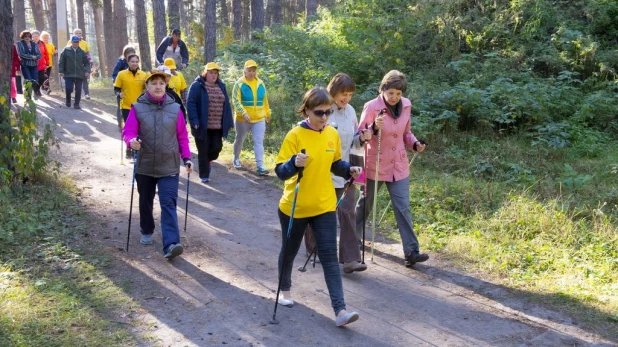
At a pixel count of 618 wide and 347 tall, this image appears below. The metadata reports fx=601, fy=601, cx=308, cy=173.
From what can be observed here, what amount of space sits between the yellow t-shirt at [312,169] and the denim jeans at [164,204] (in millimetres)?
1930

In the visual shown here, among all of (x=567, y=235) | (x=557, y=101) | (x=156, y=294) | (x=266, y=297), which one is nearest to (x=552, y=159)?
(x=557, y=101)

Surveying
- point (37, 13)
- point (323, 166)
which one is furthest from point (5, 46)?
point (37, 13)

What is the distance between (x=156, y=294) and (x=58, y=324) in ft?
3.38

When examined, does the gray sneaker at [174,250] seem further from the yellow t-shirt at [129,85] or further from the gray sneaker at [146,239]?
the yellow t-shirt at [129,85]

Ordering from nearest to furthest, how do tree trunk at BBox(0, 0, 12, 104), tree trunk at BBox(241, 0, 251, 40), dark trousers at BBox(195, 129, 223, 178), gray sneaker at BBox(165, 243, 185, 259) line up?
gray sneaker at BBox(165, 243, 185, 259) → tree trunk at BBox(0, 0, 12, 104) → dark trousers at BBox(195, 129, 223, 178) → tree trunk at BBox(241, 0, 251, 40)

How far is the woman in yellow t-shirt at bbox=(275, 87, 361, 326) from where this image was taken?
5.04 metres

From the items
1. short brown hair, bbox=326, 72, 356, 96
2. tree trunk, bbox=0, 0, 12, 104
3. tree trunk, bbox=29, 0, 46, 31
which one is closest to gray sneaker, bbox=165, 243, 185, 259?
short brown hair, bbox=326, 72, 356, 96

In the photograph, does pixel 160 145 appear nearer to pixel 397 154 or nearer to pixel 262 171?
pixel 397 154

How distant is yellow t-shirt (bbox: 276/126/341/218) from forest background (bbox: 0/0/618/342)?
2356mm

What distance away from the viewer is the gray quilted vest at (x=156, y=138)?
668 centimetres

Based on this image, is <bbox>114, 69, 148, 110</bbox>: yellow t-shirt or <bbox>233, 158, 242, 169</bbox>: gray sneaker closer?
<bbox>114, 69, 148, 110</bbox>: yellow t-shirt

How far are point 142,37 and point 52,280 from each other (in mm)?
17294

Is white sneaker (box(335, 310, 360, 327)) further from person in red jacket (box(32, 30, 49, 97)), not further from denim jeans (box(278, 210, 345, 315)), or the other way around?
person in red jacket (box(32, 30, 49, 97))

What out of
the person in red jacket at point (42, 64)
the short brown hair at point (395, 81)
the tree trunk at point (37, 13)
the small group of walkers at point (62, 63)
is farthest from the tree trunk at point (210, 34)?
the tree trunk at point (37, 13)
